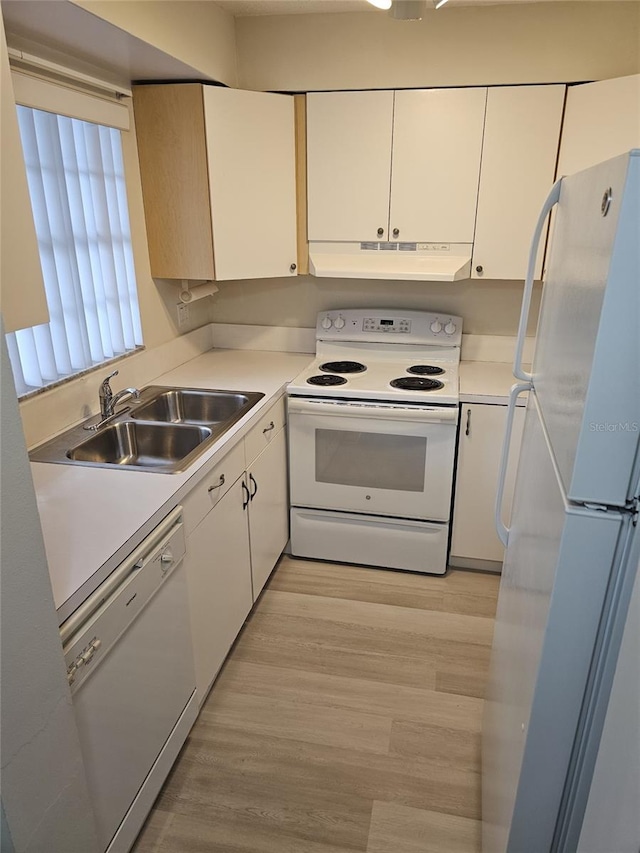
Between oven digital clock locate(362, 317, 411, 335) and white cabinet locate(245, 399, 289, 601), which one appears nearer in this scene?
white cabinet locate(245, 399, 289, 601)

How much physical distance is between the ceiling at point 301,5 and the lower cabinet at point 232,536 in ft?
5.48

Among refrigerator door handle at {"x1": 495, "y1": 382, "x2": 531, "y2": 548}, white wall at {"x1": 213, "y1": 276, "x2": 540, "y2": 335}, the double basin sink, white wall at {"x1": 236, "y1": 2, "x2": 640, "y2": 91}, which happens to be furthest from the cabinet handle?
white wall at {"x1": 236, "y1": 2, "x2": 640, "y2": 91}

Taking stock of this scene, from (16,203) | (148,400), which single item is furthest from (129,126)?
(16,203)

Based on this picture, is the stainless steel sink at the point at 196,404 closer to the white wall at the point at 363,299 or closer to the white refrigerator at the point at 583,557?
→ the white wall at the point at 363,299

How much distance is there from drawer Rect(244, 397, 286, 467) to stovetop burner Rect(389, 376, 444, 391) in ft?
1.71

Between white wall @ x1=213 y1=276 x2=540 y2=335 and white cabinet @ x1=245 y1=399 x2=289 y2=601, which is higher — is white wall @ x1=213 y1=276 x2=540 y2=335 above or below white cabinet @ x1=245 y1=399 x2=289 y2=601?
above

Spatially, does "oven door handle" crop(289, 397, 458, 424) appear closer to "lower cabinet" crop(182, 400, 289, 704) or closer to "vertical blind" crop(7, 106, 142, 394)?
"lower cabinet" crop(182, 400, 289, 704)

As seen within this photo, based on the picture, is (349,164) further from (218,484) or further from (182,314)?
(218,484)

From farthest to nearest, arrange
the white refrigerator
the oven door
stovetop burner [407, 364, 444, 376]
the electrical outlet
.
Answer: the electrical outlet, stovetop burner [407, 364, 444, 376], the oven door, the white refrigerator

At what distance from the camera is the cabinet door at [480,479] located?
254 centimetres

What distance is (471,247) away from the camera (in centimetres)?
265

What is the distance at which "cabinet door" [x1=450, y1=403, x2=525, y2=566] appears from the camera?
2543mm

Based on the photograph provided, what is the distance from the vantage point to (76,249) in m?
2.14

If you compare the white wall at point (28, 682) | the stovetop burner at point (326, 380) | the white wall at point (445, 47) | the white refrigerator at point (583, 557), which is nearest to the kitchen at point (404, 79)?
the white wall at point (445, 47)
